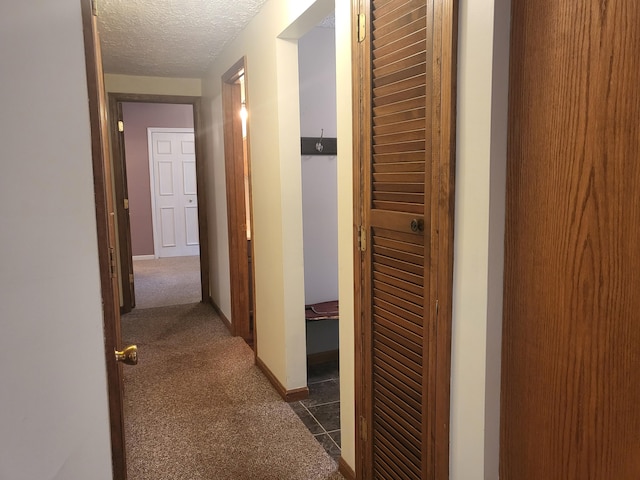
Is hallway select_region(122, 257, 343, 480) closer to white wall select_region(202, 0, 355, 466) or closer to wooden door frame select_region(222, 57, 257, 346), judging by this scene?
white wall select_region(202, 0, 355, 466)

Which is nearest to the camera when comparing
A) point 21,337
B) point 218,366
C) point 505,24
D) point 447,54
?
point 21,337

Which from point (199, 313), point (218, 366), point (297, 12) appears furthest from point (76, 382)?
point (199, 313)

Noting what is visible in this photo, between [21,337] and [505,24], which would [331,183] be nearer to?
[505,24]

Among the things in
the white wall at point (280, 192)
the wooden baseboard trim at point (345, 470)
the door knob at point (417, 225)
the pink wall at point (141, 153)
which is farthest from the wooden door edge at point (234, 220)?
the pink wall at point (141, 153)

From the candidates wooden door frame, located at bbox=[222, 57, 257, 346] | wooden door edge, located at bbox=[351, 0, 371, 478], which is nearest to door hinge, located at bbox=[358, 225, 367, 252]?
wooden door edge, located at bbox=[351, 0, 371, 478]

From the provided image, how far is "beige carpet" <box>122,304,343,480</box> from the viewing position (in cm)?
227

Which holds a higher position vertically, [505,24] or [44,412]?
[505,24]

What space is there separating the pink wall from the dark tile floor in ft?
17.4

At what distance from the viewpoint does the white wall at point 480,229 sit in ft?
3.80

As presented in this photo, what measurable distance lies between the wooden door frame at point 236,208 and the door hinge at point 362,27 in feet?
7.43

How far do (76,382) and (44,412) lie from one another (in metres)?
0.07

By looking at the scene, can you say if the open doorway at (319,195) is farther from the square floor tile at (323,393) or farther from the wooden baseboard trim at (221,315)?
the wooden baseboard trim at (221,315)

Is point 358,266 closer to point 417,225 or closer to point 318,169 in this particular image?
point 417,225

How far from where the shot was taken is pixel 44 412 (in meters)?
0.89
